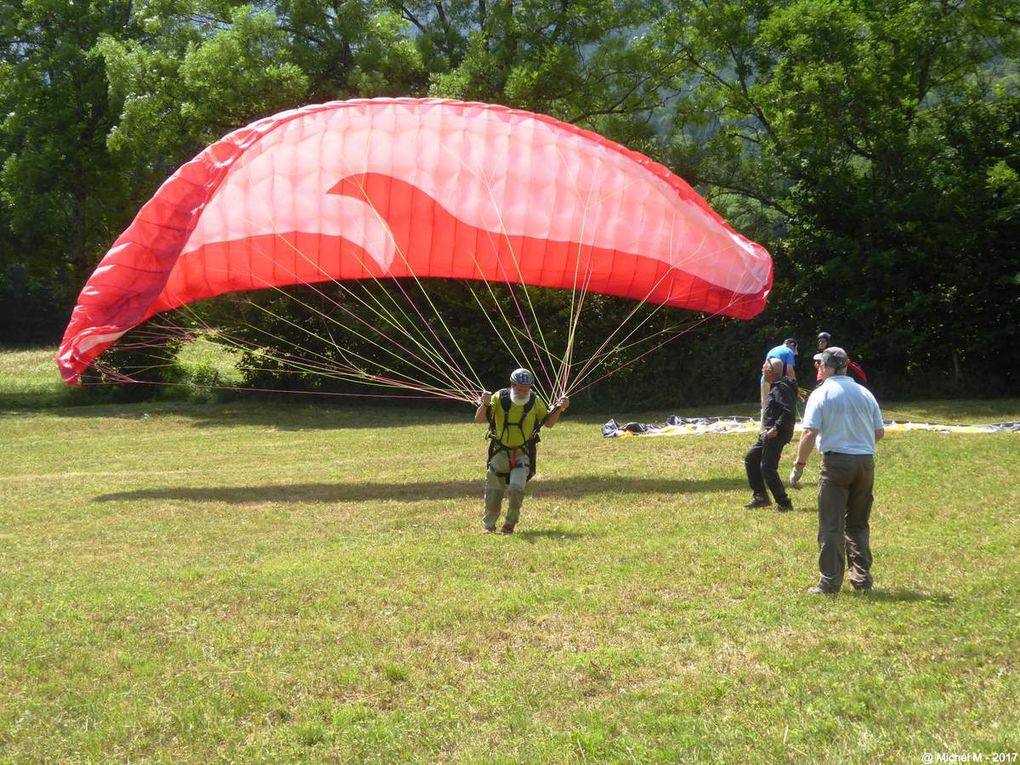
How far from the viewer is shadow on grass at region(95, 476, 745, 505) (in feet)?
47.9

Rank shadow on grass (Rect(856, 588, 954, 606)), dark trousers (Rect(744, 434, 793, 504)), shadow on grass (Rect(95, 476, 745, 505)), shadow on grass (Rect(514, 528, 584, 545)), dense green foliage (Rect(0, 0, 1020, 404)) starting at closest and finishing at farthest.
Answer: shadow on grass (Rect(856, 588, 954, 606)) → shadow on grass (Rect(514, 528, 584, 545)) → dark trousers (Rect(744, 434, 793, 504)) → shadow on grass (Rect(95, 476, 745, 505)) → dense green foliage (Rect(0, 0, 1020, 404))

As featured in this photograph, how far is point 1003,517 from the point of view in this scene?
11.5 m

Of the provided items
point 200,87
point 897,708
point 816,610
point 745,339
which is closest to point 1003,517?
point 816,610

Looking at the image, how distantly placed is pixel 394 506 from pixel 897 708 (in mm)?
9037

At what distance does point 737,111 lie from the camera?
31.5m

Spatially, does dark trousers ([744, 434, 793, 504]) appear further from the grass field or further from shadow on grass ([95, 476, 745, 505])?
shadow on grass ([95, 476, 745, 505])

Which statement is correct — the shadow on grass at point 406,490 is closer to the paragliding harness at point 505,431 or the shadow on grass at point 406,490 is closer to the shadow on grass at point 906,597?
the paragliding harness at point 505,431

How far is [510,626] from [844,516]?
8.60ft

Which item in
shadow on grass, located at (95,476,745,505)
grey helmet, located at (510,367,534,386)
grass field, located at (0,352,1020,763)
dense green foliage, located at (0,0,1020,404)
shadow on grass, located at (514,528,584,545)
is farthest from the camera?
dense green foliage, located at (0,0,1020,404)

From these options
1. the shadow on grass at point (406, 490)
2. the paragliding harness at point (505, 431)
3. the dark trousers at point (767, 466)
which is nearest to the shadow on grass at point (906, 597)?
the dark trousers at point (767, 466)

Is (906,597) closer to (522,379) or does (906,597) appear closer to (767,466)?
(767,466)

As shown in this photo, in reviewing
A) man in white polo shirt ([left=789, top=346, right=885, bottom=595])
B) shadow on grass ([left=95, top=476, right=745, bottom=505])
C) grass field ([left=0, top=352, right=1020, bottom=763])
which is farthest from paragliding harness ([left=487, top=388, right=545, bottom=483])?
man in white polo shirt ([left=789, top=346, right=885, bottom=595])

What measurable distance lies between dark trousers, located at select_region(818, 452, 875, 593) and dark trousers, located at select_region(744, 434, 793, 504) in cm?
392

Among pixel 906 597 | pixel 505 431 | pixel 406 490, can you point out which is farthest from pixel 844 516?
pixel 406 490
